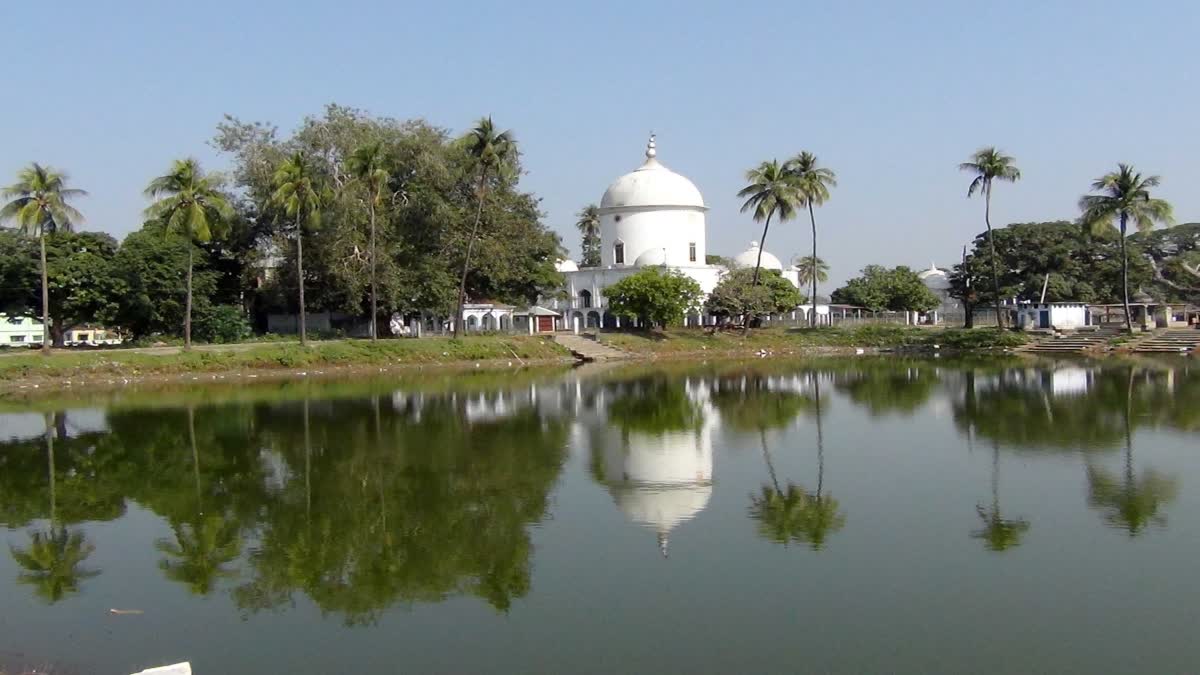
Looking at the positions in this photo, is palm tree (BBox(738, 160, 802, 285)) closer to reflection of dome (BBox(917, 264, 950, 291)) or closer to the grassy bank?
the grassy bank

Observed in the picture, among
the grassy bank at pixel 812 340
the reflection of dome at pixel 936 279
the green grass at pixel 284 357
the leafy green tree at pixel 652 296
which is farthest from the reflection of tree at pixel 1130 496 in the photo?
the reflection of dome at pixel 936 279

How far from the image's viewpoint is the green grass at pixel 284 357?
40.0 meters

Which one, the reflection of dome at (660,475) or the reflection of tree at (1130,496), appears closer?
the reflection of tree at (1130,496)

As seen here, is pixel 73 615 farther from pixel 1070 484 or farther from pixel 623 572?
pixel 1070 484

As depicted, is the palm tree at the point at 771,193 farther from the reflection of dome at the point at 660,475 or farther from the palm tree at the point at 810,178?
the reflection of dome at the point at 660,475

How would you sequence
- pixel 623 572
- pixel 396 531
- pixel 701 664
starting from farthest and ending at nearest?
pixel 396 531 → pixel 623 572 → pixel 701 664

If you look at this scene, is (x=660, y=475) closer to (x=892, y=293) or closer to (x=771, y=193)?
(x=771, y=193)

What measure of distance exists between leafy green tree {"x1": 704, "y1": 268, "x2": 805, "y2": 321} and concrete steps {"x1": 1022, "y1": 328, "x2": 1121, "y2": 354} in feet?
48.2

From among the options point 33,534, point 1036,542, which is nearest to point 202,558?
point 33,534

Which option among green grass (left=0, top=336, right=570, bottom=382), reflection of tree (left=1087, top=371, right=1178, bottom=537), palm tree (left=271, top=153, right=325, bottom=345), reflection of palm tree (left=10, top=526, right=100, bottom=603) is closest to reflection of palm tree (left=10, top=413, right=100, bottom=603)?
reflection of palm tree (left=10, top=526, right=100, bottom=603)

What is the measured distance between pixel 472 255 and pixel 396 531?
4066 centimetres

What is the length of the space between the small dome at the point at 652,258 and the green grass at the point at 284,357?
13476 millimetres

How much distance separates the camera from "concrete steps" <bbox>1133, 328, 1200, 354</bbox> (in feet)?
179

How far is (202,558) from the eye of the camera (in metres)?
13.6
